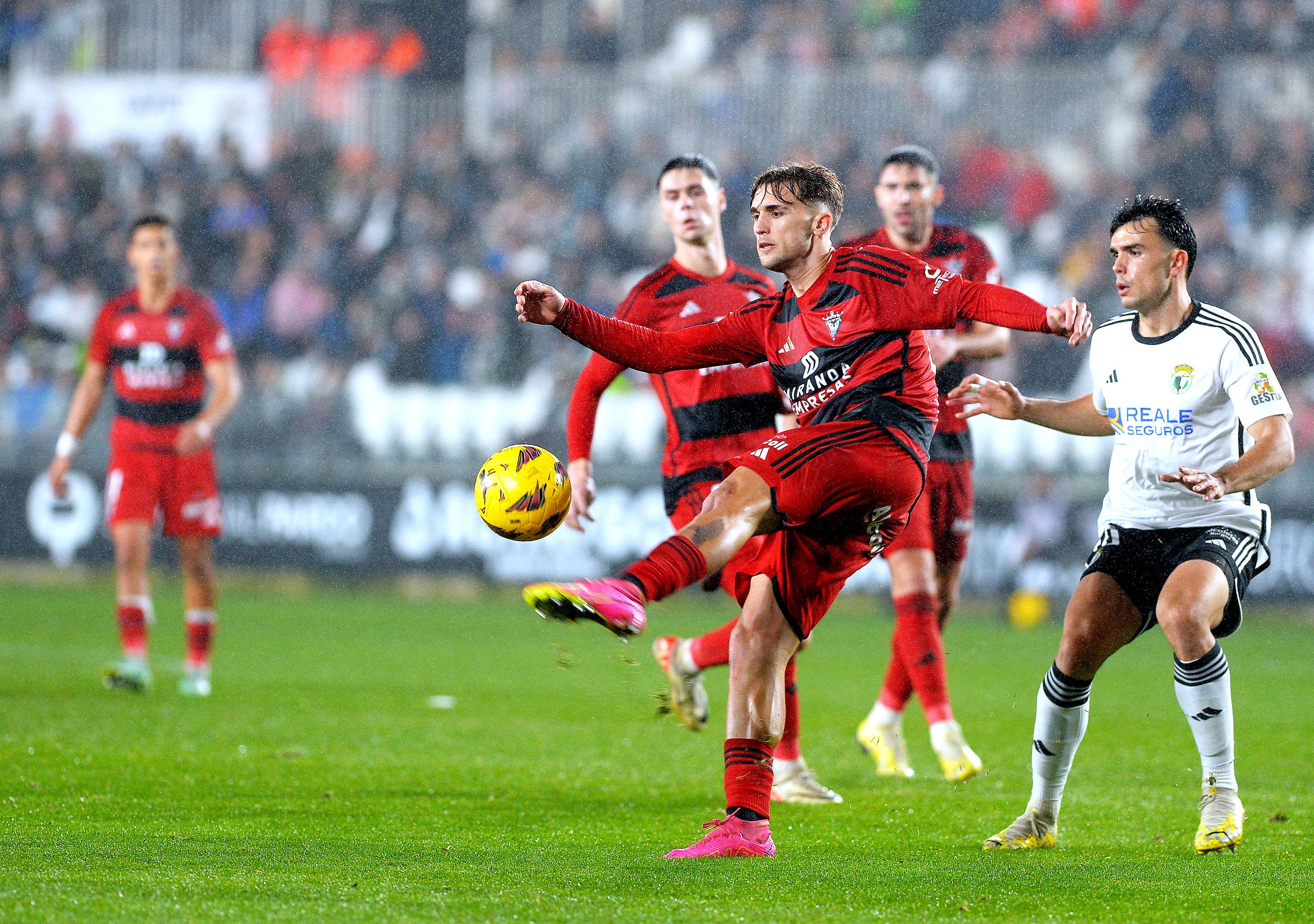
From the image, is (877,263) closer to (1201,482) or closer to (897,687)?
(1201,482)

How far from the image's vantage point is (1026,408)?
5.03m

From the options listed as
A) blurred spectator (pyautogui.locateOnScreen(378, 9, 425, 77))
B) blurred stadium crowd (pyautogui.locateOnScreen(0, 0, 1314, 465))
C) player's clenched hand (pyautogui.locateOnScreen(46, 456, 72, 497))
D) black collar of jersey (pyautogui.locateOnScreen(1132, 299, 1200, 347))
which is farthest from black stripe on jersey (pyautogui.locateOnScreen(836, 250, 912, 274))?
blurred spectator (pyautogui.locateOnScreen(378, 9, 425, 77))

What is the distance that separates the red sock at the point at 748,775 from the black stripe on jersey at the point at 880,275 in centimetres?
147

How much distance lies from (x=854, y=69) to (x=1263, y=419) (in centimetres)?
1482

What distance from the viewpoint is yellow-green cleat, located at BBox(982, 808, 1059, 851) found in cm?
484

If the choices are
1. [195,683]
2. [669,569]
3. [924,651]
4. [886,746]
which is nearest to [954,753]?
[924,651]

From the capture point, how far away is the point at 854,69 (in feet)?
61.4

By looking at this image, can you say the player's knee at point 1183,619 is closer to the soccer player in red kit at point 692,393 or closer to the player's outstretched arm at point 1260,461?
the player's outstretched arm at point 1260,461

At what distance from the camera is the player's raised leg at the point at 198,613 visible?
871 cm

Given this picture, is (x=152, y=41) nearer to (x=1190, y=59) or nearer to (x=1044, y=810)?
(x=1190, y=59)

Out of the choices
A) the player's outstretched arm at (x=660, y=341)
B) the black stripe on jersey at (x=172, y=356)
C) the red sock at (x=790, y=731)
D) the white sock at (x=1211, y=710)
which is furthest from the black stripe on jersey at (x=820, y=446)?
the black stripe on jersey at (x=172, y=356)

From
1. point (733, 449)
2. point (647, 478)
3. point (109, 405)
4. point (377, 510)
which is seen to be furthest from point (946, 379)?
point (109, 405)

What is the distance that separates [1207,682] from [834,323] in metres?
1.60

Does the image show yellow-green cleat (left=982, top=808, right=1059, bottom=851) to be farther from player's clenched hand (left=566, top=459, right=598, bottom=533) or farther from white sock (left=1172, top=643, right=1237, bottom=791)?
player's clenched hand (left=566, top=459, right=598, bottom=533)
